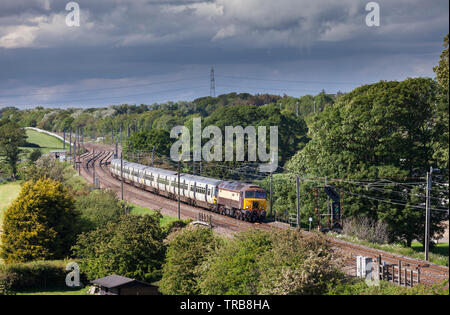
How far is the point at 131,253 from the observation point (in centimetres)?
4131

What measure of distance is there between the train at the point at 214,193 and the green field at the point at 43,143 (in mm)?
73786

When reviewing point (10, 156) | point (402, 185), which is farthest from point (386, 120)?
point (10, 156)

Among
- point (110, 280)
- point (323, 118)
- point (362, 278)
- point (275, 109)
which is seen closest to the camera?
point (362, 278)

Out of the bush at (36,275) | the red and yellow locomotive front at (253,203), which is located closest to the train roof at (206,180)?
the red and yellow locomotive front at (253,203)

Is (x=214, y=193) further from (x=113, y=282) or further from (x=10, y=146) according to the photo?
(x=10, y=146)

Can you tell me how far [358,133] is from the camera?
4881 centimetres

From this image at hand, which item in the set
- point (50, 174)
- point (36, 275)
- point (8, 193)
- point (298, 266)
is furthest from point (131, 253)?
point (8, 193)

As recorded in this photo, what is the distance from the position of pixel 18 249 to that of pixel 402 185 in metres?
38.5

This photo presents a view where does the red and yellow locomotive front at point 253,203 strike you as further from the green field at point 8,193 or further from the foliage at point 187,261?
the green field at point 8,193

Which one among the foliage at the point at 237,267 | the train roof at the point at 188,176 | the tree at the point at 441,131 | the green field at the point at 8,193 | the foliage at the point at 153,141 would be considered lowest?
the green field at the point at 8,193

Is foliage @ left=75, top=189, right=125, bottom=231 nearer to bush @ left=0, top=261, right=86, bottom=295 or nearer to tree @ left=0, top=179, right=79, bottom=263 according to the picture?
tree @ left=0, top=179, right=79, bottom=263

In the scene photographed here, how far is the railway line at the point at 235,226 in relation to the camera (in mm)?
28025

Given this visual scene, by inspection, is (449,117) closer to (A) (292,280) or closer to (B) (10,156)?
(A) (292,280)

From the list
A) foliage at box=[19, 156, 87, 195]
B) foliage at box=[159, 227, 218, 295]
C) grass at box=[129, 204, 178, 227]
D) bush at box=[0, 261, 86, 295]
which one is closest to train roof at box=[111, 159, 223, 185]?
grass at box=[129, 204, 178, 227]
